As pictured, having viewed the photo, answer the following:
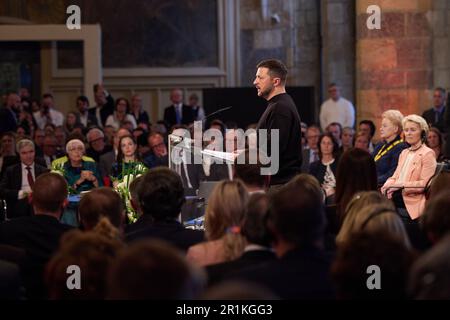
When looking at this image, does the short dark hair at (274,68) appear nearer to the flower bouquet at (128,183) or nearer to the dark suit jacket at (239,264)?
the flower bouquet at (128,183)

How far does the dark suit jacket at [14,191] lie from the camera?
943 cm

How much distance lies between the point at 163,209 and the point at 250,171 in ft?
2.46

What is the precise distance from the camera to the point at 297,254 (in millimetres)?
3799

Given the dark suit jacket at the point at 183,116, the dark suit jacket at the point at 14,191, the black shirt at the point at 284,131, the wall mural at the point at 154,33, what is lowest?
the dark suit jacket at the point at 14,191

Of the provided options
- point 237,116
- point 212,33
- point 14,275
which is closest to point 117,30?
point 212,33

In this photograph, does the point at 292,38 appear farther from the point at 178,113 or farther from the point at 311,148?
the point at 311,148

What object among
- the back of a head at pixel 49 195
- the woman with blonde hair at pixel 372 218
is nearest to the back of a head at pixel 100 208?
the back of a head at pixel 49 195

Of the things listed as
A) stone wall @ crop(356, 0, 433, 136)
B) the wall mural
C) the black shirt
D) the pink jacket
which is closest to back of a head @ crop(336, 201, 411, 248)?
the black shirt

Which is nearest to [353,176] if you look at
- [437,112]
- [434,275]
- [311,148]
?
[434,275]

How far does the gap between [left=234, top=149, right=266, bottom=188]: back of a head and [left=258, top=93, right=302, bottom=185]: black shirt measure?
950mm

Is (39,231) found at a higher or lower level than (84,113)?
lower

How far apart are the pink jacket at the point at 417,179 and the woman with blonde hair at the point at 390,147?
22.4 inches
